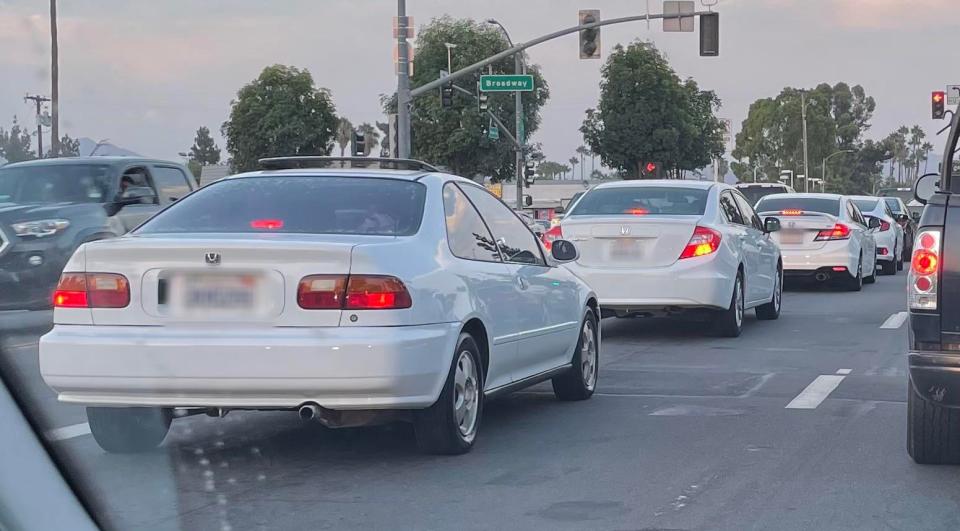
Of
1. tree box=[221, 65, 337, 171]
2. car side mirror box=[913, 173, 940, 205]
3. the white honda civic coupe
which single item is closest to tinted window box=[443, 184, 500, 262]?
the white honda civic coupe

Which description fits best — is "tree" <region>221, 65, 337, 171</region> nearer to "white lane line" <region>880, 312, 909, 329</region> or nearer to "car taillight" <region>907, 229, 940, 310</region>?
"white lane line" <region>880, 312, 909, 329</region>

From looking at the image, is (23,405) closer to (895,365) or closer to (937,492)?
(937,492)

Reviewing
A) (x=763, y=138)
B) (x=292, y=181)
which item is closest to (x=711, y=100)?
(x=763, y=138)

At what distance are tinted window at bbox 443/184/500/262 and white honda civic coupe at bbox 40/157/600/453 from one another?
123 millimetres

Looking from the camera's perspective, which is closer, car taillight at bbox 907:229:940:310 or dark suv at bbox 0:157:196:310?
car taillight at bbox 907:229:940:310

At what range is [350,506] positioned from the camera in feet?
18.8

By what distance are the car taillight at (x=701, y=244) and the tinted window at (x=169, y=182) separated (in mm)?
5731

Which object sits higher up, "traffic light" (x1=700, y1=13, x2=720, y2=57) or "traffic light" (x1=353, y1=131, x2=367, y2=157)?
"traffic light" (x1=700, y1=13, x2=720, y2=57)

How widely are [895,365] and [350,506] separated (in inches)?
242

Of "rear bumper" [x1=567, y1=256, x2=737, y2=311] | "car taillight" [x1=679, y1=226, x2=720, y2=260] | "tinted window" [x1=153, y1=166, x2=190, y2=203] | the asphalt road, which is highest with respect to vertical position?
"tinted window" [x1=153, y1=166, x2=190, y2=203]

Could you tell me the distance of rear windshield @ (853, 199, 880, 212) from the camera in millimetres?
24711

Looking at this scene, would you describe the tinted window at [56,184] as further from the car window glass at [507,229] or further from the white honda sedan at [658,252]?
the car window glass at [507,229]

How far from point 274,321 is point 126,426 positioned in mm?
1263

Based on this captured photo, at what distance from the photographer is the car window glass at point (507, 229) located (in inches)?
305
